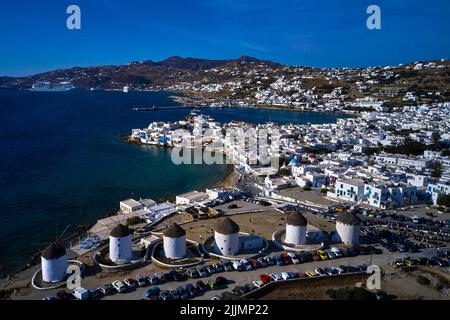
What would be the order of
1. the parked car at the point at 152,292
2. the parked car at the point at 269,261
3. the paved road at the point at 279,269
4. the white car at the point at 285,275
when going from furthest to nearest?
the parked car at the point at 269,261 < the white car at the point at 285,275 < the paved road at the point at 279,269 < the parked car at the point at 152,292

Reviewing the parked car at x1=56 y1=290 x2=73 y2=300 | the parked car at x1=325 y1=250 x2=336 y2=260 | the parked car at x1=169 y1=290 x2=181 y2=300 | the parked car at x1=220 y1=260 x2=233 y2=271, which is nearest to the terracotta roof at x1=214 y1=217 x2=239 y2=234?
the parked car at x1=220 y1=260 x2=233 y2=271

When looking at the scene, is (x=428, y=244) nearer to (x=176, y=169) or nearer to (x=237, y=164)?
(x=237, y=164)

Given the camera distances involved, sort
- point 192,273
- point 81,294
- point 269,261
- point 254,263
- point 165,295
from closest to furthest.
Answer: point 165,295, point 81,294, point 192,273, point 254,263, point 269,261

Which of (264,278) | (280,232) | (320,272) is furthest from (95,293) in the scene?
(280,232)

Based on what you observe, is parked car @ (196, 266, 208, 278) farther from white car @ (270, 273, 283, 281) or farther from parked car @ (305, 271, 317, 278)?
parked car @ (305, 271, 317, 278)

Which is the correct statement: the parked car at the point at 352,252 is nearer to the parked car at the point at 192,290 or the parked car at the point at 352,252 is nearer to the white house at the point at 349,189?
the parked car at the point at 192,290

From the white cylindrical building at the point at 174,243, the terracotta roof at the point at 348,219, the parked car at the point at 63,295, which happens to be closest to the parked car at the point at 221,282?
the white cylindrical building at the point at 174,243

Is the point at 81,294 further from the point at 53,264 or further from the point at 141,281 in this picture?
the point at 53,264
